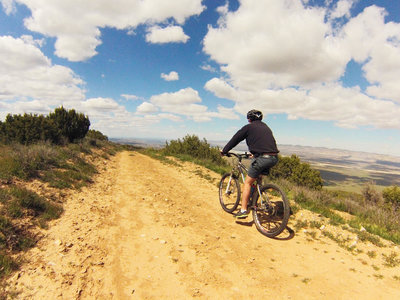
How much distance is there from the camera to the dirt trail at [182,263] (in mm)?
3082

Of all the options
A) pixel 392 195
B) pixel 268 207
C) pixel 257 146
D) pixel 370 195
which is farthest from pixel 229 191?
pixel 392 195

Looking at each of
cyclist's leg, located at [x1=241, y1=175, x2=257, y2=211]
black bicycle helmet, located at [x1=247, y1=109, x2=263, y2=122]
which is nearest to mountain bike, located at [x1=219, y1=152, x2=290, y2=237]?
cyclist's leg, located at [x1=241, y1=175, x2=257, y2=211]

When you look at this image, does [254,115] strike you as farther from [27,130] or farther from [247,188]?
[27,130]

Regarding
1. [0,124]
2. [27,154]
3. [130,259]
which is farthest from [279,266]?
[0,124]

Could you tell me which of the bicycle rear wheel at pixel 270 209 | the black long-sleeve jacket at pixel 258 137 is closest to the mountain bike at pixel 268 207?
the bicycle rear wheel at pixel 270 209

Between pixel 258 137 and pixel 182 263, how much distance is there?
132 inches

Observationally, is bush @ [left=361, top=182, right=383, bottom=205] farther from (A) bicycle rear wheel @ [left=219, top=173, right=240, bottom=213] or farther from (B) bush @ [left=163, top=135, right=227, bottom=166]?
(A) bicycle rear wheel @ [left=219, top=173, right=240, bottom=213]

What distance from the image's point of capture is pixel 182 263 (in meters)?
3.75

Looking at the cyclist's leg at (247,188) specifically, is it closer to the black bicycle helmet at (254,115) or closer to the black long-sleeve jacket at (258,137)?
the black long-sleeve jacket at (258,137)

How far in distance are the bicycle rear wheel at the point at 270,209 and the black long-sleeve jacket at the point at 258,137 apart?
0.93 meters

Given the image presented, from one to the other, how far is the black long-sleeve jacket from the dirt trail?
2.15 metres

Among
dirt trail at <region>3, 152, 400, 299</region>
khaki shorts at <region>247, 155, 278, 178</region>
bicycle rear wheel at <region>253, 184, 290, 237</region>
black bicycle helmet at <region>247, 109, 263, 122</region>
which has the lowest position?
dirt trail at <region>3, 152, 400, 299</region>

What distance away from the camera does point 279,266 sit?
12.6ft

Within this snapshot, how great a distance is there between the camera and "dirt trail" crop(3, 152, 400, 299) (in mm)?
3082
